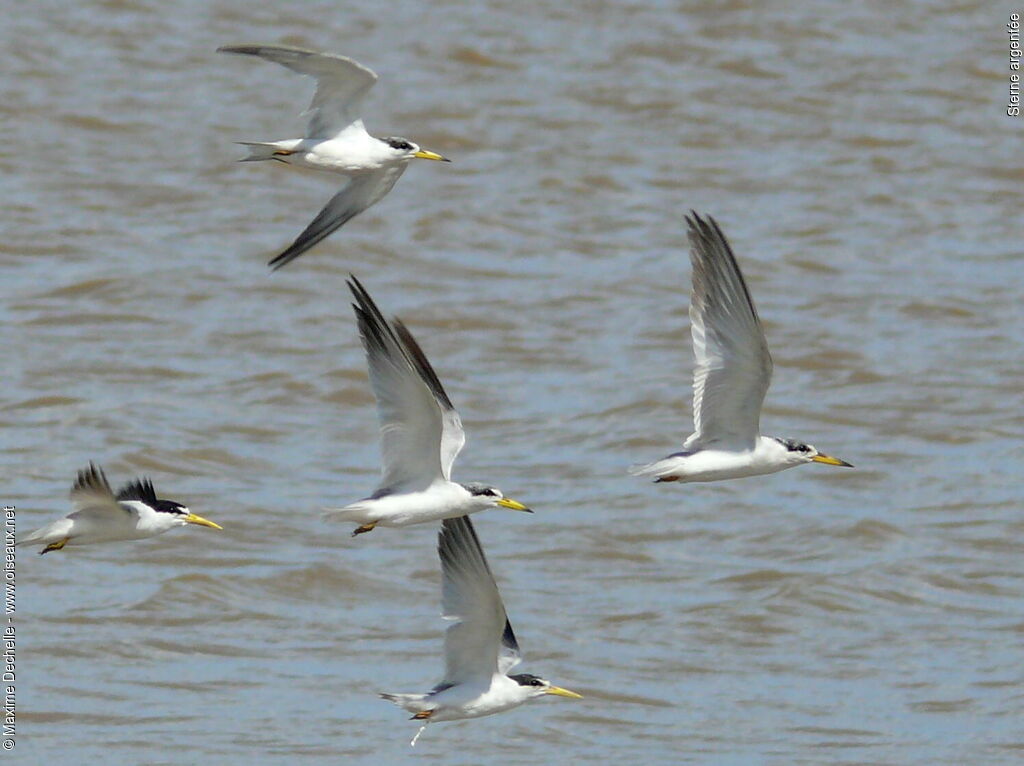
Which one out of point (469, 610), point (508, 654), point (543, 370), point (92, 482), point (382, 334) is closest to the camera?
point (92, 482)

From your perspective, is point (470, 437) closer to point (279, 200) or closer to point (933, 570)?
point (933, 570)

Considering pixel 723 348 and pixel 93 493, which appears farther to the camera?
pixel 723 348

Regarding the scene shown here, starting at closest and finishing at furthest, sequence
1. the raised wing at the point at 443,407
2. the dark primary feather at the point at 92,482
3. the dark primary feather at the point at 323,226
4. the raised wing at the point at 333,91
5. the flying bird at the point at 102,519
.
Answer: the dark primary feather at the point at 92,482 → the flying bird at the point at 102,519 → the raised wing at the point at 443,407 → the raised wing at the point at 333,91 → the dark primary feather at the point at 323,226

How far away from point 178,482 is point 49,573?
2.46 meters

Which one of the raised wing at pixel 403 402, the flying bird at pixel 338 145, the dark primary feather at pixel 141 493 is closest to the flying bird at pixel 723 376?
the raised wing at pixel 403 402

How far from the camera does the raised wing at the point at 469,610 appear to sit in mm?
11992

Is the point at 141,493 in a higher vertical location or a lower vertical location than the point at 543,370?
higher

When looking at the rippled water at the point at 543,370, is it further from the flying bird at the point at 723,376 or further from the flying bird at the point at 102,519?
the flying bird at the point at 102,519

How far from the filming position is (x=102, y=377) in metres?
22.9

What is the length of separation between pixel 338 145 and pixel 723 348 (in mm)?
2506

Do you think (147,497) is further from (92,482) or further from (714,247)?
(714,247)

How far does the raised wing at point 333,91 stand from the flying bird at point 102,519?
7.82 feet

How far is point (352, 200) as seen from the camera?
1357 cm

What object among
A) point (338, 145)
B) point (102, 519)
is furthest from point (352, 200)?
point (102, 519)
